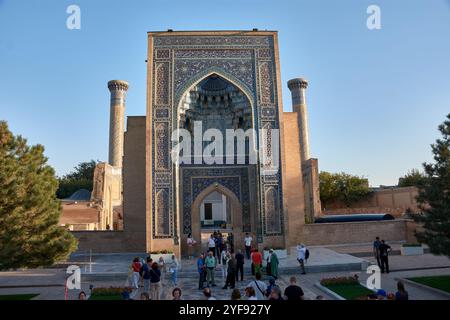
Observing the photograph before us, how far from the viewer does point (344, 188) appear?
29297mm

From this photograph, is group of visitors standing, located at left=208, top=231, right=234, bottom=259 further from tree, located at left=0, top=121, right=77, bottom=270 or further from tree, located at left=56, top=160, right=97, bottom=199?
tree, located at left=56, top=160, right=97, bottom=199

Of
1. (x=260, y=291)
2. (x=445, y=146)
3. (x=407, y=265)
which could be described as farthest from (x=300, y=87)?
(x=260, y=291)

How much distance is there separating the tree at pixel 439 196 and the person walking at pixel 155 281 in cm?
544

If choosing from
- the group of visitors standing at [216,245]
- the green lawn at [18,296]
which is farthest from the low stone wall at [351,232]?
the green lawn at [18,296]

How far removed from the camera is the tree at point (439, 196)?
280 inches

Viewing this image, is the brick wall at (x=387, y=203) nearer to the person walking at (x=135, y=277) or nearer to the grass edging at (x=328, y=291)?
the grass edging at (x=328, y=291)

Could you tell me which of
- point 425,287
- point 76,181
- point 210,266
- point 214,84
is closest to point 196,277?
point 210,266

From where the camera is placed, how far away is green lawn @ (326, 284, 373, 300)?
6934 mm

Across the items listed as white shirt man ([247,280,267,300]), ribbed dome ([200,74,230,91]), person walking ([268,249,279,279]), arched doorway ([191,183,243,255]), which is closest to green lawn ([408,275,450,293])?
person walking ([268,249,279,279])

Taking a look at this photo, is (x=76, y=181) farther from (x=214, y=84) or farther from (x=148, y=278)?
(x=148, y=278)

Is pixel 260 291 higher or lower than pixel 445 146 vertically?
lower
